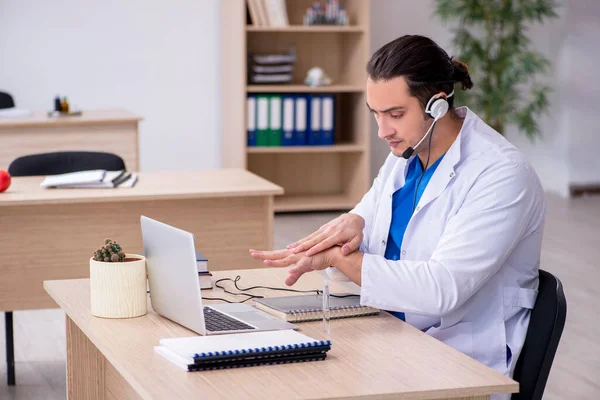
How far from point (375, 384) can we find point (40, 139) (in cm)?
401

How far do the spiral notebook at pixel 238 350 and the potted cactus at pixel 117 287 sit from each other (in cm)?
26

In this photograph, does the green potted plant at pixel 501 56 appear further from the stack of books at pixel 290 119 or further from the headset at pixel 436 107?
the headset at pixel 436 107

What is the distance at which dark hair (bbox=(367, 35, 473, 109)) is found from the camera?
2045 millimetres

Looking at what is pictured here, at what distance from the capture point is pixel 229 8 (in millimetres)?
6535

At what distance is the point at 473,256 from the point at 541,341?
0.78ft

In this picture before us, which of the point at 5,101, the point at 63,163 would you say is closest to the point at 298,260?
the point at 63,163

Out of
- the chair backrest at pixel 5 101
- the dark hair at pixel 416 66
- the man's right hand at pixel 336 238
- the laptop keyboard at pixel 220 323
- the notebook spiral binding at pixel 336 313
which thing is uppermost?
the dark hair at pixel 416 66

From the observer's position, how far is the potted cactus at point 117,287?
195 cm

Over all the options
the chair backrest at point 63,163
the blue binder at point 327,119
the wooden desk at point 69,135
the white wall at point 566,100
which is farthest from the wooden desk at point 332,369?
the white wall at point 566,100

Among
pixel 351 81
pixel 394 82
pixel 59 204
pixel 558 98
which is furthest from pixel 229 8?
pixel 394 82

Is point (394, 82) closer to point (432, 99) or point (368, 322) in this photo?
point (432, 99)

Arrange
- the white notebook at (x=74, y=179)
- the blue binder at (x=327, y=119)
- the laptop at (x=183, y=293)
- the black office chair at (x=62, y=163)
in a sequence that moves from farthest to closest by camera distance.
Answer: the blue binder at (x=327, y=119) → the black office chair at (x=62, y=163) → the white notebook at (x=74, y=179) → the laptop at (x=183, y=293)

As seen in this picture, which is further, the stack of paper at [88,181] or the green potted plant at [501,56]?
the green potted plant at [501,56]

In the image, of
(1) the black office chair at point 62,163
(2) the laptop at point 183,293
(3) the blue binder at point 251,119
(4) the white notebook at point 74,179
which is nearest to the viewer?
(2) the laptop at point 183,293
